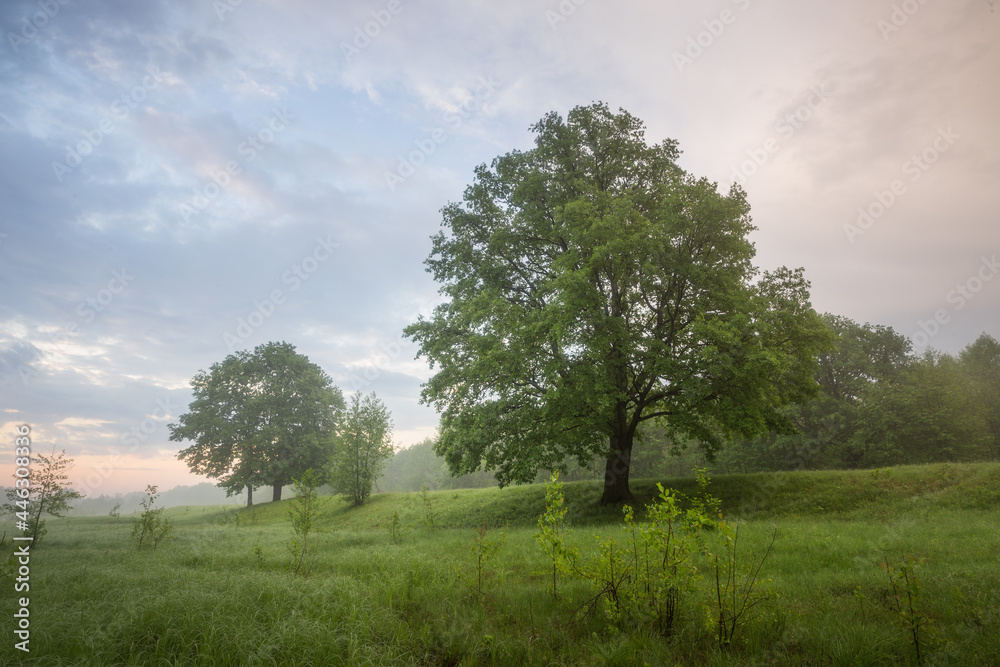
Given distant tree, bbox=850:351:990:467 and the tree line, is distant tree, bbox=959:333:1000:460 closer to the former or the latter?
distant tree, bbox=850:351:990:467

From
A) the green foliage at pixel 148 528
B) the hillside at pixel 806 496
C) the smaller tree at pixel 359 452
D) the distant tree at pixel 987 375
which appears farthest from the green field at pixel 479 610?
the distant tree at pixel 987 375

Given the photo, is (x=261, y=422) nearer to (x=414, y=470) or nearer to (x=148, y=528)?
(x=148, y=528)

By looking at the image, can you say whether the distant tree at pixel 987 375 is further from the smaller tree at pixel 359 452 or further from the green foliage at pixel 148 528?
the green foliage at pixel 148 528

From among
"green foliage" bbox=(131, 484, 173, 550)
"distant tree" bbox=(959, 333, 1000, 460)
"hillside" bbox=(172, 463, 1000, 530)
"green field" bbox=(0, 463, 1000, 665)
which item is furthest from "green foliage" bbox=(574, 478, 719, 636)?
"distant tree" bbox=(959, 333, 1000, 460)

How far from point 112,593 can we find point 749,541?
470 inches

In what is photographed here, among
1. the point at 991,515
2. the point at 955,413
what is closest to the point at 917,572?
the point at 991,515

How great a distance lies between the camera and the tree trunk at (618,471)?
16969mm

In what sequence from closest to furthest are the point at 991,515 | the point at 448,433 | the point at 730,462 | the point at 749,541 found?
the point at 749,541 → the point at 991,515 → the point at 448,433 → the point at 730,462

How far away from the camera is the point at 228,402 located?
4019 centimetres

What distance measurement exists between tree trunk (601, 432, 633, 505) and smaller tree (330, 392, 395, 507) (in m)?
20.2

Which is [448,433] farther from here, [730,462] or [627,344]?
[730,462]

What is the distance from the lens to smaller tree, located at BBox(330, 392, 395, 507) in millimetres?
30875

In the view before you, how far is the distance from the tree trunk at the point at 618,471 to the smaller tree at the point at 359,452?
20.2 m

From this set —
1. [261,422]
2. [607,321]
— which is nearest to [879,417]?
[607,321]
